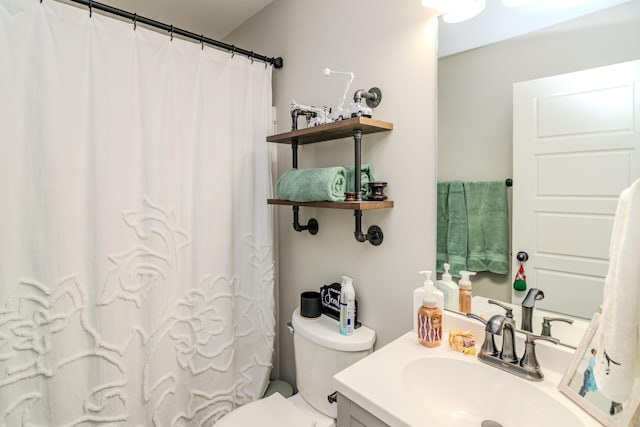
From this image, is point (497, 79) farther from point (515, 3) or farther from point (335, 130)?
point (335, 130)

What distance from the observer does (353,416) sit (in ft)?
2.75

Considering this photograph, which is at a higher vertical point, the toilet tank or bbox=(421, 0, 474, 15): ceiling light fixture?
bbox=(421, 0, 474, 15): ceiling light fixture

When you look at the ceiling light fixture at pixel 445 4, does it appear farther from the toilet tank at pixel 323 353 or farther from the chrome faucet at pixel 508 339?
the toilet tank at pixel 323 353

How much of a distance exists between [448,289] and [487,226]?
254 mm

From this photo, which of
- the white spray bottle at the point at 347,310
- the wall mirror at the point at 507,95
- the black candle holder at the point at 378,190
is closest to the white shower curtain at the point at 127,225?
the white spray bottle at the point at 347,310

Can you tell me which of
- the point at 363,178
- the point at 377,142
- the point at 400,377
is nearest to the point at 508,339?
the point at 400,377

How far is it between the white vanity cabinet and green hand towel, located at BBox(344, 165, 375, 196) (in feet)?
2.27

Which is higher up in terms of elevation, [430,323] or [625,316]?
[625,316]

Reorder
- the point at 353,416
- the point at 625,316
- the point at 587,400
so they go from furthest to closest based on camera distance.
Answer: the point at 353,416 → the point at 587,400 → the point at 625,316

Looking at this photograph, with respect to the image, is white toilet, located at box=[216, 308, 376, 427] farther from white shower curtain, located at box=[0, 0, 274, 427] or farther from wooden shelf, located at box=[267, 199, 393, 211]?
wooden shelf, located at box=[267, 199, 393, 211]

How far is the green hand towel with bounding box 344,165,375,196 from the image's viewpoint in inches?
48.2

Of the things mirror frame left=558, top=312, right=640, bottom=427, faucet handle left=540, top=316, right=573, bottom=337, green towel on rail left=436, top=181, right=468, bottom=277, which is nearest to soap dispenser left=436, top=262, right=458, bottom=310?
green towel on rail left=436, top=181, right=468, bottom=277

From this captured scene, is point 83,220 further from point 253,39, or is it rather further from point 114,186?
point 253,39

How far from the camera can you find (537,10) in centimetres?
93
